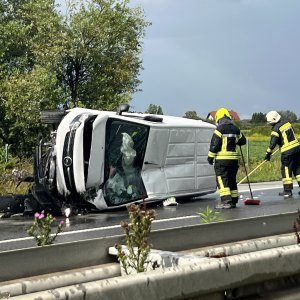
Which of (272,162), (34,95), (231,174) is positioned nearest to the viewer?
(231,174)

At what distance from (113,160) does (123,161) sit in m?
0.22

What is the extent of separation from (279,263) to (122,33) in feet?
93.7

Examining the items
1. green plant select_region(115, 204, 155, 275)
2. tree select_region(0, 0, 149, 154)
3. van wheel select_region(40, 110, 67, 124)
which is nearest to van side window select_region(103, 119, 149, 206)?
van wheel select_region(40, 110, 67, 124)

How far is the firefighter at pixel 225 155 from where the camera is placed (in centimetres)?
1007

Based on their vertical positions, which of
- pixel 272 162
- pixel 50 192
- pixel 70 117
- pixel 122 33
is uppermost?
pixel 122 33

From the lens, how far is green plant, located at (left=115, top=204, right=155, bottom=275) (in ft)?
12.5

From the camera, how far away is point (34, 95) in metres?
26.2

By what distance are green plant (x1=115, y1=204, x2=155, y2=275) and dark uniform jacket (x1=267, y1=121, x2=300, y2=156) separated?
342 inches

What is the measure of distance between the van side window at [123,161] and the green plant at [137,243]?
575 cm

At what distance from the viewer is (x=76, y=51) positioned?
30.4 metres

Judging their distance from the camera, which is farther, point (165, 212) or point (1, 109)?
point (1, 109)

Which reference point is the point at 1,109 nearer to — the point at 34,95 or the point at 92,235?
the point at 34,95

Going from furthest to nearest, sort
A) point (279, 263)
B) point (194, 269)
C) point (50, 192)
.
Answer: point (50, 192)
point (279, 263)
point (194, 269)

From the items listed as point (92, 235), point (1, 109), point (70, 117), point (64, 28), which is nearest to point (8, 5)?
point (64, 28)
